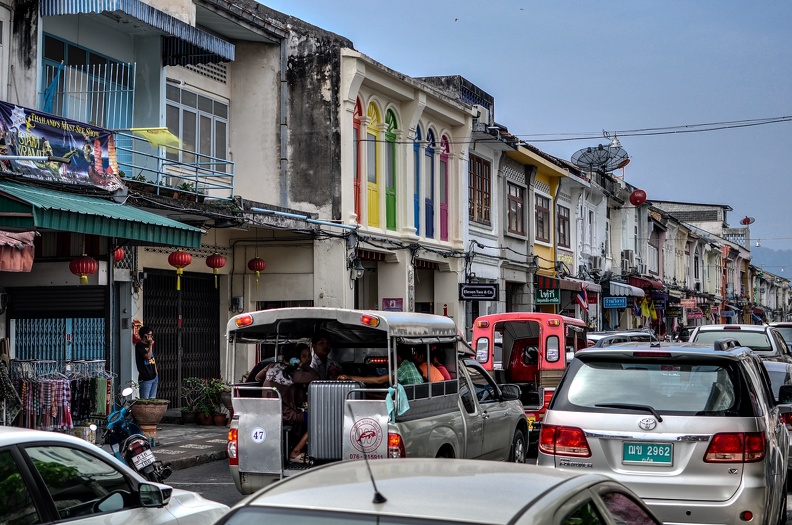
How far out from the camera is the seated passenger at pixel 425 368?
11175 millimetres

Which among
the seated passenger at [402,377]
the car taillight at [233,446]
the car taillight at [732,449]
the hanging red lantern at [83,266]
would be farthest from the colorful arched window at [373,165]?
the car taillight at [732,449]

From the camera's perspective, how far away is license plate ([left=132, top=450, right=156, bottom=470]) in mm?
9195

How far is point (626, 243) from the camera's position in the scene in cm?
4956

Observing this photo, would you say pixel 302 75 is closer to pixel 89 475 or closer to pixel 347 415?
pixel 347 415

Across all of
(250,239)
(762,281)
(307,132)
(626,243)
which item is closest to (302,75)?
(307,132)

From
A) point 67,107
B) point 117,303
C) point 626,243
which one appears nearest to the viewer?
point 67,107

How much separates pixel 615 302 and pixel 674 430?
Result: 117 feet

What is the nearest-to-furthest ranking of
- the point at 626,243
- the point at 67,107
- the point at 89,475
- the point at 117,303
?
1. the point at 89,475
2. the point at 67,107
3. the point at 117,303
4. the point at 626,243

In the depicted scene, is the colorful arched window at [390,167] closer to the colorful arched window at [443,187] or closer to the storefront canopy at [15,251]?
the colorful arched window at [443,187]

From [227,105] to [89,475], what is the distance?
1878 centimetres

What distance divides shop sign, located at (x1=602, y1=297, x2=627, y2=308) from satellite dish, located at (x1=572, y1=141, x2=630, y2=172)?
220 inches

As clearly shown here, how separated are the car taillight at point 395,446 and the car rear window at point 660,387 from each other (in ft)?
6.77

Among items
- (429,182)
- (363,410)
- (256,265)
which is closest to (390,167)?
(429,182)

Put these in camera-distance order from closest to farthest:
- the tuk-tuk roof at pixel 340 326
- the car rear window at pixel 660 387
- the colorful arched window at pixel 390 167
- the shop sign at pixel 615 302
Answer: the car rear window at pixel 660 387, the tuk-tuk roof at pixel 340 326, the colorful arched window at pixel 390 167, the shop sign at pixel 615 302
